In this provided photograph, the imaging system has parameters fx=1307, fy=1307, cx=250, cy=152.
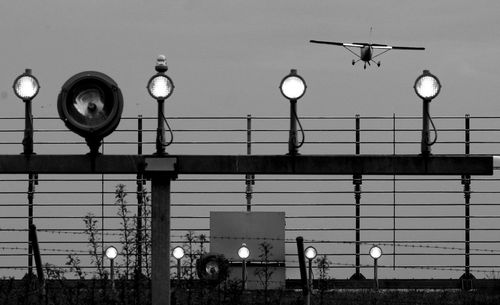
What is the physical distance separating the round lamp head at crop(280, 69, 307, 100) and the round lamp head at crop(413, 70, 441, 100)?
126 centimetres

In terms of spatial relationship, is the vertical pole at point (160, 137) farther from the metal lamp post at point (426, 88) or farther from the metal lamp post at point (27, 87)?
the metal lamp post at point (426, 88)

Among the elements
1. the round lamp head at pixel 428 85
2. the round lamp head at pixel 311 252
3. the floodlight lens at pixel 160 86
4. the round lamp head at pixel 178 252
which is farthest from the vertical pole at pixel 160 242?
the round lamp head at pixel 178 252

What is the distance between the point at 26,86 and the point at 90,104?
1.34 meters

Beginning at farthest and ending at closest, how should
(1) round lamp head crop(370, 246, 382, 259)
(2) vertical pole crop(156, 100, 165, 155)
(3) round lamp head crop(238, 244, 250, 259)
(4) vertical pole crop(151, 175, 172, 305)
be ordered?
(1) round lamp head crop(370, 246, 382, 259)
(3) round lamp head crop(238, 244, 250, 259)
(2) vertical pole crop(156, 100, 165, 155)
(4) vertical pole crop(151, 175, 172, 305)

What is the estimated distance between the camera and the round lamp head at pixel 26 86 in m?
14.4

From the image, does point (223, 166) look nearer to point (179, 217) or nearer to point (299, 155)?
point (299, 155)

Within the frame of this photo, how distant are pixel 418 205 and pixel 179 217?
14.1 ft

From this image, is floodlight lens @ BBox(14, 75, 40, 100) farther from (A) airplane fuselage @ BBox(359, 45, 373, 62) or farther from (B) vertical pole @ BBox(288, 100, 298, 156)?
(A) airplane fuselage @ BBox(359, 45, 373, 62)

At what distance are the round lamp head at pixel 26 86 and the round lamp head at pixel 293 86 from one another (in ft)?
9.03

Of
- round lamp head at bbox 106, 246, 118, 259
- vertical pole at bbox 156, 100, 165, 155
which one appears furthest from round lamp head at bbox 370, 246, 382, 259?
vertical pole at bbox 156, 100, 165, 155

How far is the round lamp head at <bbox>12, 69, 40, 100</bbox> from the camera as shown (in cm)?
1437

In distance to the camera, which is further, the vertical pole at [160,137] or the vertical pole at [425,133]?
the vertical pole at [425,133]

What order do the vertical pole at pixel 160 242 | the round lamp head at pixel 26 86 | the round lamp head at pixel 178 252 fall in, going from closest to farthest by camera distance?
the vertical pole at pixel 160 242, the round lamp head at pixel 26 86, the round lamp head at pixel 178 252

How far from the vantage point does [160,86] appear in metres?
13.5
